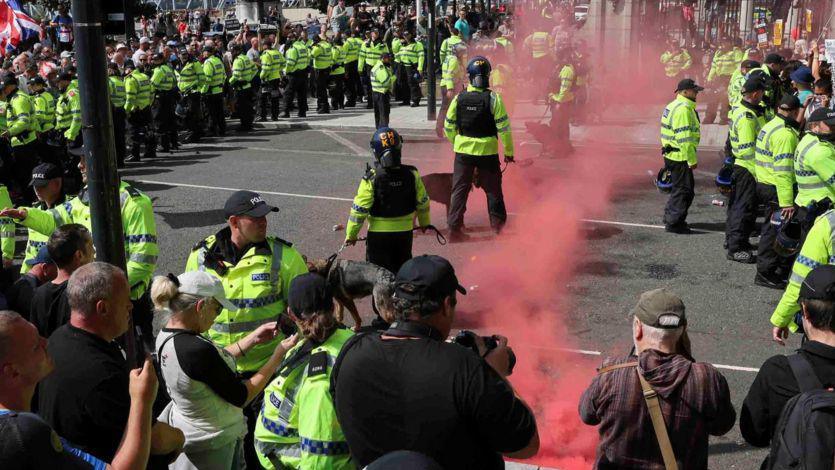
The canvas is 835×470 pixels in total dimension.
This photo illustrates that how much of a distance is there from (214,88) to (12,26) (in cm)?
536

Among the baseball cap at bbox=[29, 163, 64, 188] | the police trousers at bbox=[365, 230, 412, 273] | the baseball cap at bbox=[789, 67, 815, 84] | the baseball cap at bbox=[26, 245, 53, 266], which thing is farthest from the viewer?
the baseball cap at bbox=[789, 67, 815, 84]

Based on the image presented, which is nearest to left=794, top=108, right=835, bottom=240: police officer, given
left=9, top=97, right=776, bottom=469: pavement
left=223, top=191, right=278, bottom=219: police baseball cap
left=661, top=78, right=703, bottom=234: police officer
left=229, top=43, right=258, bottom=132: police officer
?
left=9, top=97, right=776, bottom=469: pavement

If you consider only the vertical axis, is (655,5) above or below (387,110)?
above

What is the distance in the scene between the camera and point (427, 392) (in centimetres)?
343

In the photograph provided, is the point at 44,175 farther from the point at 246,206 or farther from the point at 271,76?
the point at 271,76

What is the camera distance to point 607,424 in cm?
421

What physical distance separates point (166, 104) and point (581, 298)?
11.7 m

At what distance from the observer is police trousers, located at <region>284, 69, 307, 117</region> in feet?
75.5

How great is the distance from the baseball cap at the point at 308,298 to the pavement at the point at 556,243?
1.97 meters

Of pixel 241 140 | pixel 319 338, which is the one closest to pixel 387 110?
pixel 241 140

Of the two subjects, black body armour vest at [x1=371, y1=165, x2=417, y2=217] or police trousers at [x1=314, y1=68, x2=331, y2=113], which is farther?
police trousers at [x1=314, y1=68, x2=331, y2=113]

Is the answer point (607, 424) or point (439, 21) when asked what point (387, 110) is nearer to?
point (439, 21)

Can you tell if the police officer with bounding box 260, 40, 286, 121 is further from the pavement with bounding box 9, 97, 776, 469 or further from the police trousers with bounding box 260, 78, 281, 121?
the pavement with bounding box 9, 97, 776, 469

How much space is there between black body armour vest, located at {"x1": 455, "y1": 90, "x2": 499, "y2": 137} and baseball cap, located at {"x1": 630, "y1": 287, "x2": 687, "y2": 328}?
24.2ft
